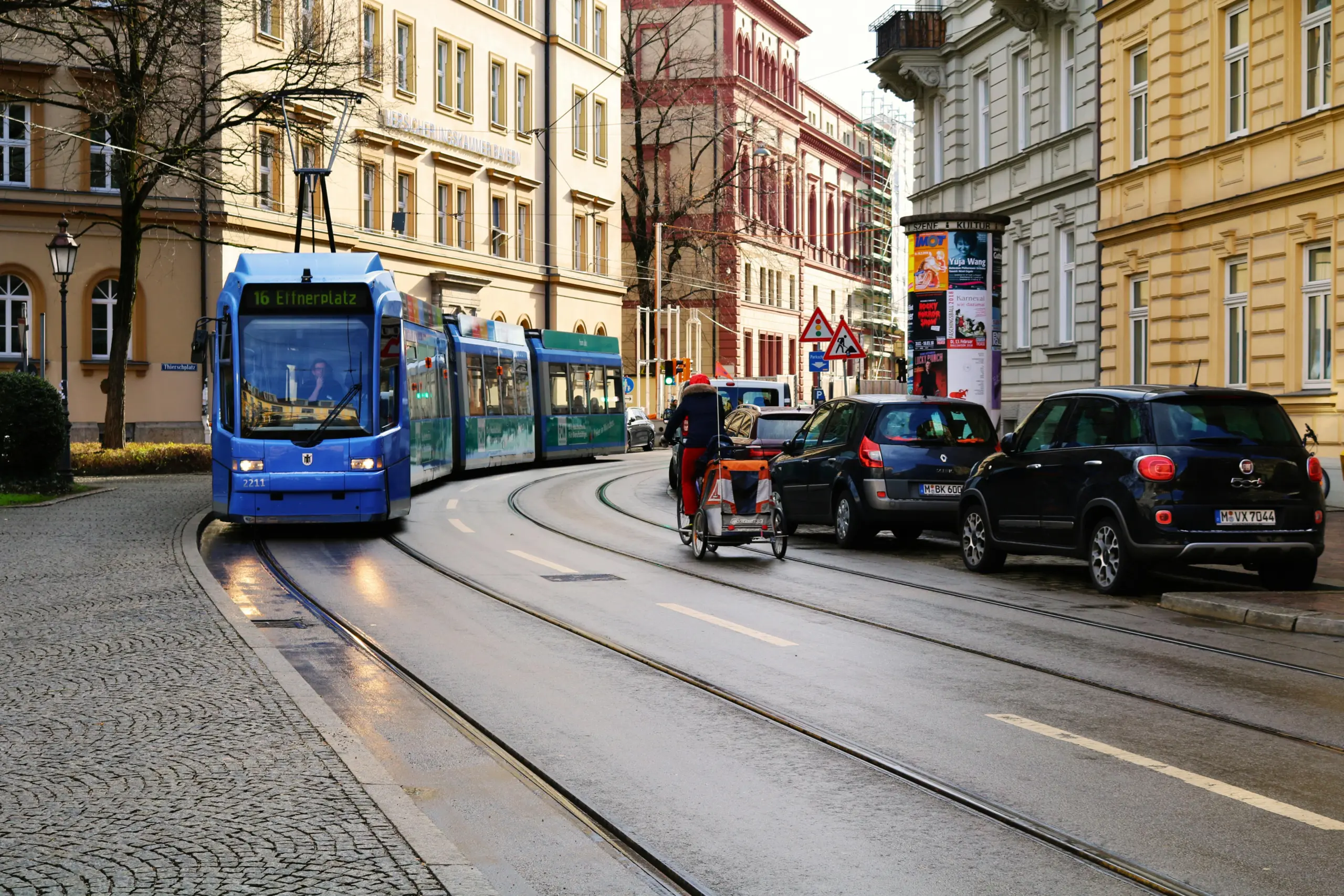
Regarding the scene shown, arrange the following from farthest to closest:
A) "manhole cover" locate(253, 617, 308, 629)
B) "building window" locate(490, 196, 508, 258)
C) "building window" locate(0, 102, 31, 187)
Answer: "building window" locate(490, 196, 508, 258) → "building window" locate(0, 102, 31, 187) → "manhole cover" locate(253, 617, 308, 629)

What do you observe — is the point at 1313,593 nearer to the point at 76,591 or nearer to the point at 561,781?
the point at 561,781

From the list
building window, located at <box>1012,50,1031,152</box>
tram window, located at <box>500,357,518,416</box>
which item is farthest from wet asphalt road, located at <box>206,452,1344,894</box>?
tram window, located at <box>500,357,518,416</box>

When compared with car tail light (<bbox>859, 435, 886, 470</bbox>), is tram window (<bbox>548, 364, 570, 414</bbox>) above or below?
above

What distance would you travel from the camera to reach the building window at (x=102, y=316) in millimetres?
44688

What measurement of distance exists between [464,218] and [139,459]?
25241 mm

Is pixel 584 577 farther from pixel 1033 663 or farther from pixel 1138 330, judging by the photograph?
pixel 1138 330

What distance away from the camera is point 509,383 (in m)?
37.5

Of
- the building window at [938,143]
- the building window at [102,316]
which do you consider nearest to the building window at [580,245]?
the building window at [102,316]

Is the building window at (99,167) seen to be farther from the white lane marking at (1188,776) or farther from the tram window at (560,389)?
the white lane marking at (1188,776)

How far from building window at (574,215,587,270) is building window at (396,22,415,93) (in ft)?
40.5

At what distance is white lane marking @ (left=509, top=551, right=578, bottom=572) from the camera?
53.7 ft

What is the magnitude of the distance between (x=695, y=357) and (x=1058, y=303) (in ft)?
179

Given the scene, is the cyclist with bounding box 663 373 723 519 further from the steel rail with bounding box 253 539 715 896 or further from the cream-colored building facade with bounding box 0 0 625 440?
the cream-colored building facade with bounding box 0 0 625 440

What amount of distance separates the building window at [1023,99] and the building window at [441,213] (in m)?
26.2
